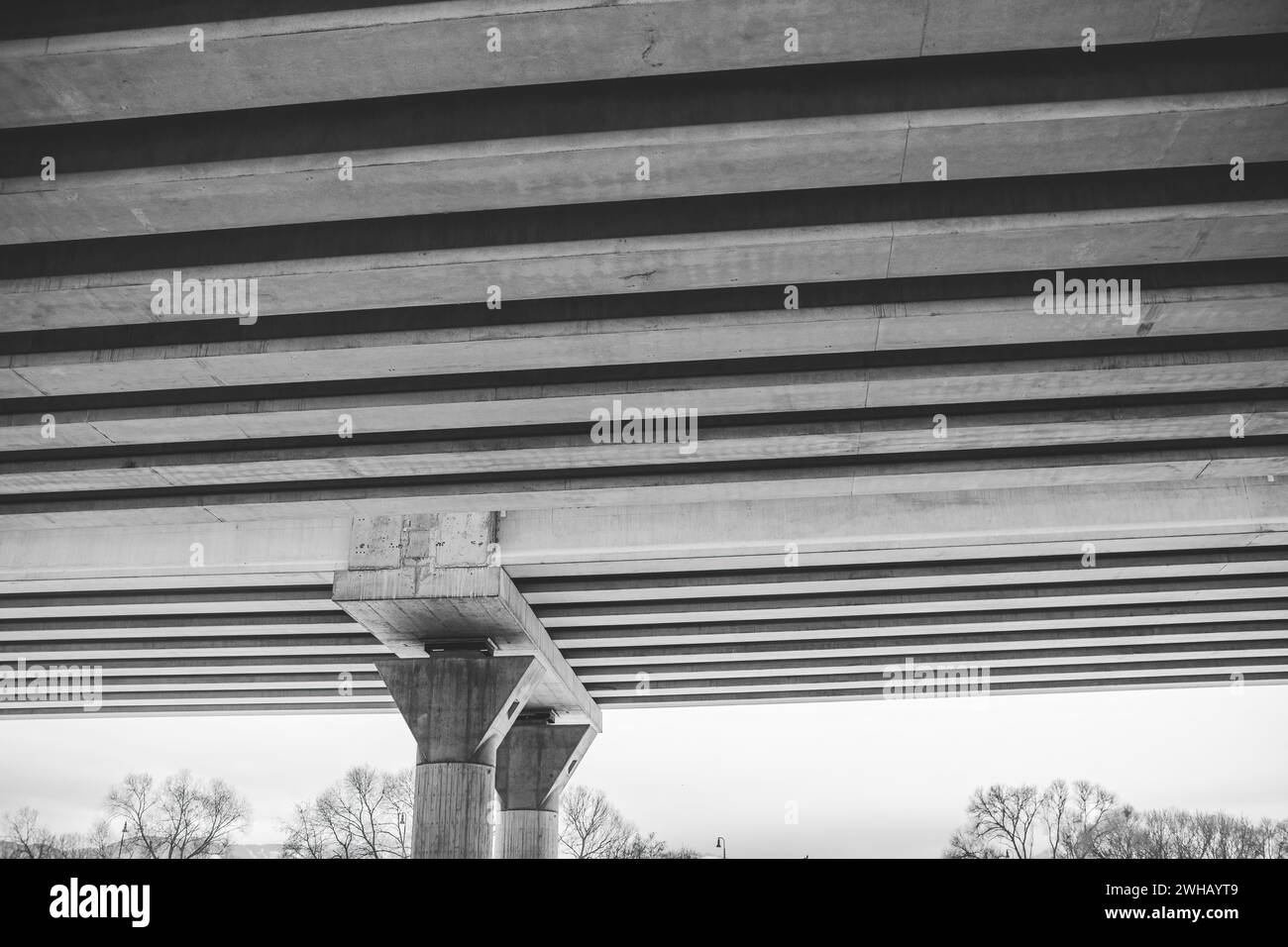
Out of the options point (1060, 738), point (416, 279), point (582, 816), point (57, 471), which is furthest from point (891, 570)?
point (1060, 738)

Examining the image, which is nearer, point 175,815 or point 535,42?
point 535,42

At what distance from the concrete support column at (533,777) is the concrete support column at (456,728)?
26.1 ft

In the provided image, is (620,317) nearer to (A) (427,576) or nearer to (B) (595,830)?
(A) (427,576)

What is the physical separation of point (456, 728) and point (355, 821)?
155ft

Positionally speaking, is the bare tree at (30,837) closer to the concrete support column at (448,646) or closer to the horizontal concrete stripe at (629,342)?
the concrete support column at (448,646)

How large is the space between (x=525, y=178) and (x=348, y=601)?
11.5 metres

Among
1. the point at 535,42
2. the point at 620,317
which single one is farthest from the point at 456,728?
the point at 535,42

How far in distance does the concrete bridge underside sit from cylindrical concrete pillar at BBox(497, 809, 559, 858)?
27.6 ft

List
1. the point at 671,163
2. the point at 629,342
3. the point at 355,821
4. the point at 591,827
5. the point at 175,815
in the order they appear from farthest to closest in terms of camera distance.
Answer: the point at 175,815
the point at 591,827
the point at 355,821
the point at 629,342
the point at 671,163

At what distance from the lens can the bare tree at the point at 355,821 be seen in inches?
2318

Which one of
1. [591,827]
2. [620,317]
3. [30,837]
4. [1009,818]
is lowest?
[30,837]

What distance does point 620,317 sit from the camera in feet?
32.3

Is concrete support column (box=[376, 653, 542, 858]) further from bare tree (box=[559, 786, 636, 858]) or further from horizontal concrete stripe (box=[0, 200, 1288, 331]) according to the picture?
bare tree (box=[559, 786, 636, 858])

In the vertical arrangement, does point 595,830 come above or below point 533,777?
below
